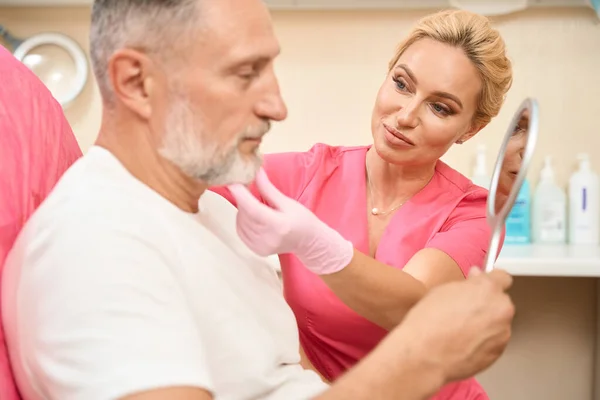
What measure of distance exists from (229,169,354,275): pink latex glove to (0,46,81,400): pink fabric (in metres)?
0.29

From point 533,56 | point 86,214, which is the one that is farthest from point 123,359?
point 533,56

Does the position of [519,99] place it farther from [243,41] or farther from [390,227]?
[243,41]

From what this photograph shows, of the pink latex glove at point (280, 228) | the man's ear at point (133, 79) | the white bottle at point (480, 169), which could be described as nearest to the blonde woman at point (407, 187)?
the pink latex glove at point (280, 228)

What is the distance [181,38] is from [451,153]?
1.55m

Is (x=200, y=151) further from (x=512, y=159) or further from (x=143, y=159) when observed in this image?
(x=512, y=159)

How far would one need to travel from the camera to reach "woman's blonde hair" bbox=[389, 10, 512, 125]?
54.9 inches

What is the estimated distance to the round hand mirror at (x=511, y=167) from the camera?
0.85 m

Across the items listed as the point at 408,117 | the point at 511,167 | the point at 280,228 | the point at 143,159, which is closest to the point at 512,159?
the point at 511,167

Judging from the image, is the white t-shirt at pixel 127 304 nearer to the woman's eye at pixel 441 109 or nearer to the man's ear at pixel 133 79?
the man's ear at pixel 133 79

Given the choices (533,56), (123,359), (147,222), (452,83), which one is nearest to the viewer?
(123,359)

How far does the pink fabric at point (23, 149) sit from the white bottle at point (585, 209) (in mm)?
1592

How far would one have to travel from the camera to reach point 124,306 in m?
0.71

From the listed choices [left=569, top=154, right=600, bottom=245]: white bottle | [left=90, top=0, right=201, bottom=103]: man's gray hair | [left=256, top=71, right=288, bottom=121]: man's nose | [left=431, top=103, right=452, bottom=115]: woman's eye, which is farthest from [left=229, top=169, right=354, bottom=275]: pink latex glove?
[left=569, top=154, right=600, bottom=245]: white bottle

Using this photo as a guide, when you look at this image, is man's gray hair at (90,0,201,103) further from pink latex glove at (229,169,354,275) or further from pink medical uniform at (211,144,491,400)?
pink medical uniform at (211,144,491,400)
